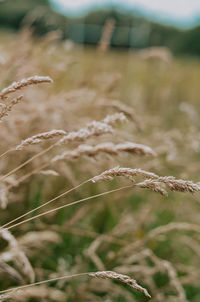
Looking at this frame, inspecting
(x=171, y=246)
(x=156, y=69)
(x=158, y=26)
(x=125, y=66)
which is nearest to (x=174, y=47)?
(x=158, y=26)

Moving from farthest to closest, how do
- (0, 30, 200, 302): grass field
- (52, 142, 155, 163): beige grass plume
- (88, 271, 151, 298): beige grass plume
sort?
(0, 30, 200, 302): grass field < (52, 142, 155, 163): beige grass plume < (88, 271, 151, 298): beige grass plume

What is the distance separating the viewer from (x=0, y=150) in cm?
171

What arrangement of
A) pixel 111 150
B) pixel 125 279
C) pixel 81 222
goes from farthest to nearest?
pixel 81 222, pixel 111 150, pixel 125 279

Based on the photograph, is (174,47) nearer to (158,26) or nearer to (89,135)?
(158,26)

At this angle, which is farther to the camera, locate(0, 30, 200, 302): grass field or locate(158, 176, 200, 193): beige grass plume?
locate(0, 30, 200, 302): grass field

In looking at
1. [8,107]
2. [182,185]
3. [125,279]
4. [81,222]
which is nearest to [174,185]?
[182,185]

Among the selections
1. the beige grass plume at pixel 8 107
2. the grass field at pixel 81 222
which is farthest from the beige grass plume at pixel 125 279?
the grass field at pixel 81 222

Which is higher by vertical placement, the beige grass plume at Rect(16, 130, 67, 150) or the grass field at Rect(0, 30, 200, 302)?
the grass field at Rect(0, 30, 200, 302)

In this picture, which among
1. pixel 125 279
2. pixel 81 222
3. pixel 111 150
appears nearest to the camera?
pixel 125 279

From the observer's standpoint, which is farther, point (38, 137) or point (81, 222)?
point (81, 222)

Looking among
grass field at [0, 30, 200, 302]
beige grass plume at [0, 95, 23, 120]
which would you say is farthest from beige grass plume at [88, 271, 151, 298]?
grass field at [0, 30, 200, 302]

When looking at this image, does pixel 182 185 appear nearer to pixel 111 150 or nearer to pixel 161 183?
pixel 161 183

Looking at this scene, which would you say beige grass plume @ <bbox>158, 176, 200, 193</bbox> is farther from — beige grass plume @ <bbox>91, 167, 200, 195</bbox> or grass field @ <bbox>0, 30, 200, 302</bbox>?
grass field @ <bbox>0, 30, 200, 302</bbox>

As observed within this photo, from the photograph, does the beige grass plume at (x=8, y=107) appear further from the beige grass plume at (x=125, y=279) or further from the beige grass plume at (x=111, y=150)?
the beige grass plume at (x=125, y=279)
